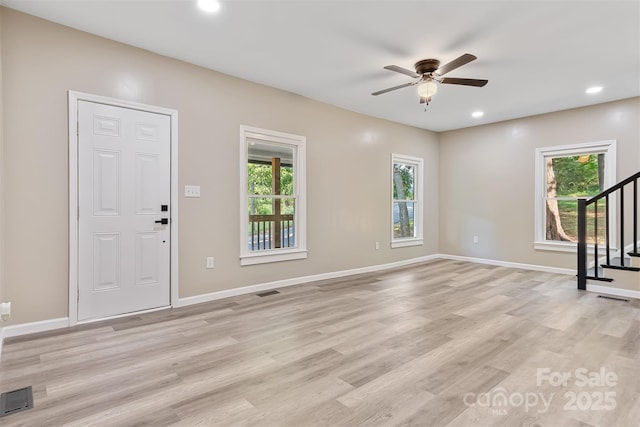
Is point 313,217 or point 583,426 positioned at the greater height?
point 313,217

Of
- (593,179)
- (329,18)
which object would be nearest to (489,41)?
(329,18)

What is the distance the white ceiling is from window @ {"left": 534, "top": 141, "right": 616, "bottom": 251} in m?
1.05

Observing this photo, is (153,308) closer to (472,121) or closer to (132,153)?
(132,153)

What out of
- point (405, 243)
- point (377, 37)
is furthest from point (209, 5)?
point (405, 243)

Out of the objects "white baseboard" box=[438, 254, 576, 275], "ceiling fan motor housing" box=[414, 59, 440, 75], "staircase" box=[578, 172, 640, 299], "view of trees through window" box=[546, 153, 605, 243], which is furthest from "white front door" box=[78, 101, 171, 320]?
Result: "view of trees through window" box=[546, 153, 605, 243]

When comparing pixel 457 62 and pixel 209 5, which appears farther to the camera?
pixel 457 62

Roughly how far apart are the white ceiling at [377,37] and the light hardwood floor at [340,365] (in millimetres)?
2708

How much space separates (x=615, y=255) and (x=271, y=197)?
16.9 ft

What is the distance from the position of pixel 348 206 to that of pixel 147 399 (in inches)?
158

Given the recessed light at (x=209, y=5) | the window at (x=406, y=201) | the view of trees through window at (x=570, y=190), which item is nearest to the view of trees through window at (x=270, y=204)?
the recessed light at (x=209, y=5)

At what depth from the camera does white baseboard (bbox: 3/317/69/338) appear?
2717 mm

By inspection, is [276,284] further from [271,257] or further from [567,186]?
[567,186]

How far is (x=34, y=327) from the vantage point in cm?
282

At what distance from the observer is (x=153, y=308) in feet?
11.3
